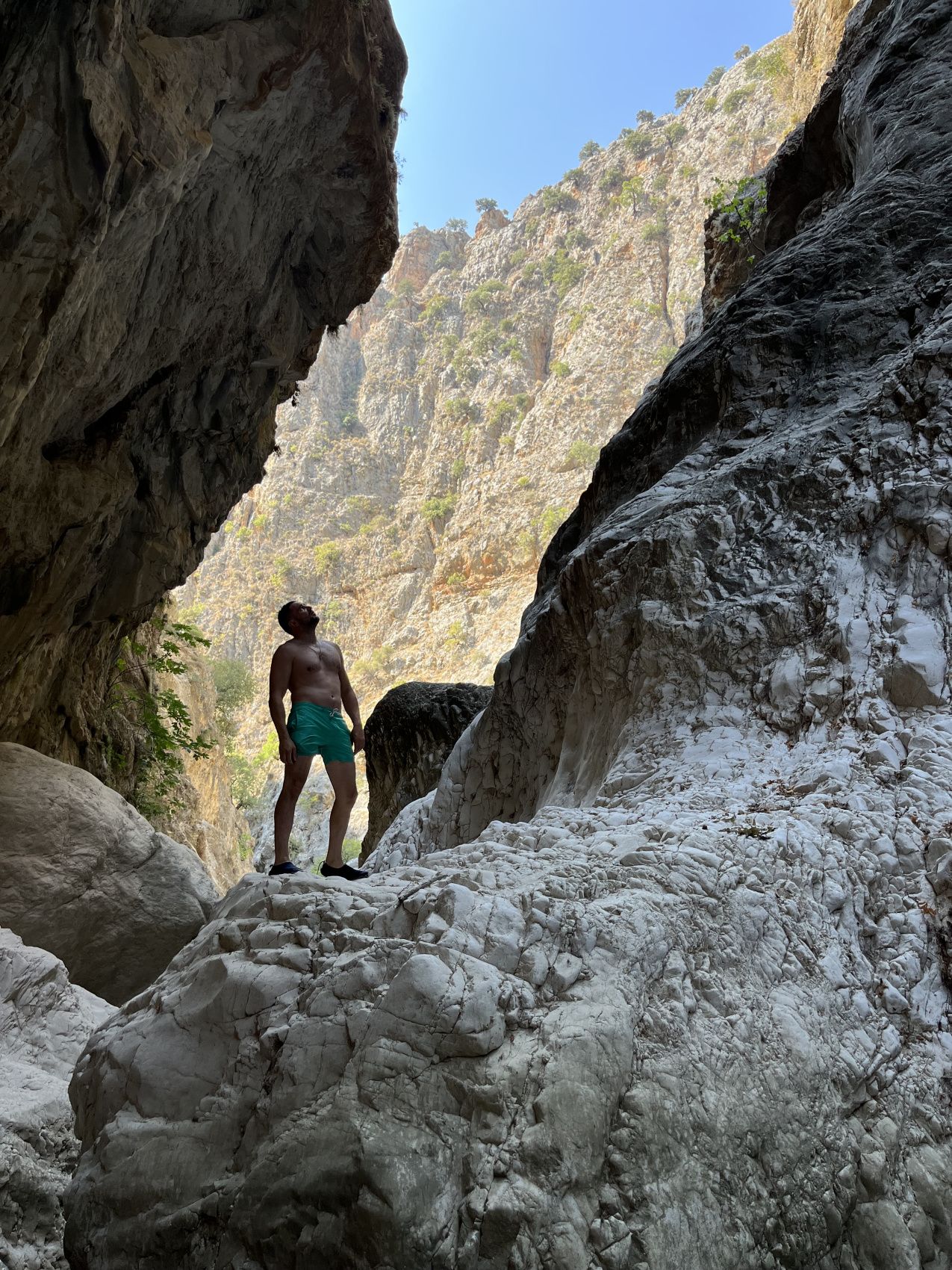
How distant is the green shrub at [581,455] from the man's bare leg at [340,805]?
127 feet

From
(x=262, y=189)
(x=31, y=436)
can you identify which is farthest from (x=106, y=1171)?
(x=262, y=189)

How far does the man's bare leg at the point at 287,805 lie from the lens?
4402 millimetres

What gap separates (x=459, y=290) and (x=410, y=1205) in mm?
59196

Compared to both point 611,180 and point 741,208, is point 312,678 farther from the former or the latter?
point 611,180

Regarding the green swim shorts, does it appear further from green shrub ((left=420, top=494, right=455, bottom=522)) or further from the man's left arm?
→ green shrub ((left=420, top=494, right=455, bottom=522))

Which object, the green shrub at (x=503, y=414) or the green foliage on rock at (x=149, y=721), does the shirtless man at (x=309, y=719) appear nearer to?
the green foliage on rock at (x=149, y=721)

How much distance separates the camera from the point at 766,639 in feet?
11.2

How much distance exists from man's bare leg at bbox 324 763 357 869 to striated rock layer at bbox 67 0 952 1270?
140 cm

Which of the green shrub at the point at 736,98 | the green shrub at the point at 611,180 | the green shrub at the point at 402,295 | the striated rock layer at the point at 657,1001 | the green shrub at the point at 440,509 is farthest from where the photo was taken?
the green shrub at the point at 402,295

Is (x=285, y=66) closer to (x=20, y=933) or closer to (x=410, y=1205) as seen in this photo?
(x=20, y=933)

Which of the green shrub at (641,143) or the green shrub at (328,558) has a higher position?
the green shrub at (641,143)

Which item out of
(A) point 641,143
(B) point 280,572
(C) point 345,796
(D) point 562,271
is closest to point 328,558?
(B) point 280,572

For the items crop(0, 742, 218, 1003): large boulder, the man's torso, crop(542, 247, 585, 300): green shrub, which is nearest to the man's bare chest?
the man's torso

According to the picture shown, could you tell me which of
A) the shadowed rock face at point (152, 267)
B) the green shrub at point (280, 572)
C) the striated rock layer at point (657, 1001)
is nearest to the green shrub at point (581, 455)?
the green shrub at point (280, 572)
